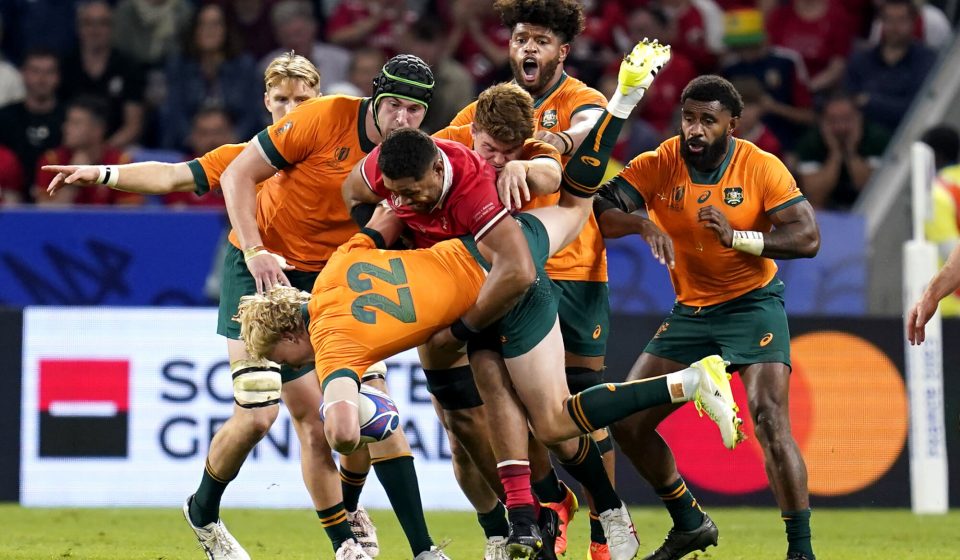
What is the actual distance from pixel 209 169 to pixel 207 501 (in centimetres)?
174

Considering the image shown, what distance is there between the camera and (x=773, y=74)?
49.0ft

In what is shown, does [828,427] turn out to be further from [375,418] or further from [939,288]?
[375,418]

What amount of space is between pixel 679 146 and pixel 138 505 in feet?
17.6

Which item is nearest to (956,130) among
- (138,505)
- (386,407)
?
(138,505)

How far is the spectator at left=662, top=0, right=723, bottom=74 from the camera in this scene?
15297 mm

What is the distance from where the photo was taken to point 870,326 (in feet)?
39.2

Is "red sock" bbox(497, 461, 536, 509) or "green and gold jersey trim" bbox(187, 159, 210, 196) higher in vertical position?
"green and gold jersey trim" bbox(187, 159, 210, 196)

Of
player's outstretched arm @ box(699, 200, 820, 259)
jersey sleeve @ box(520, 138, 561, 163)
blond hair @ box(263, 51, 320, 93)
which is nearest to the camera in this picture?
jersey sleeve @ box(520, 138, 561, 163)

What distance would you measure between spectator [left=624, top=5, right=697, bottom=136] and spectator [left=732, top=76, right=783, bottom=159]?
2.20 ft

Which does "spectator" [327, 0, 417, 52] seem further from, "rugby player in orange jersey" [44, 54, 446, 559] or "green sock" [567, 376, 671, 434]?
"green sock" [567, 376, 671, 434]

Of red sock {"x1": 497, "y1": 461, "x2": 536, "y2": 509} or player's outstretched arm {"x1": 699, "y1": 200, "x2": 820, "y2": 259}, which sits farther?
player's outstretched arm {"x1": 699, "y1": 200, "x2": 820, "y2": 259}

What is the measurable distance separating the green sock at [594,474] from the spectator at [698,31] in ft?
26.2

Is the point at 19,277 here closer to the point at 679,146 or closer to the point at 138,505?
the point at 138,505

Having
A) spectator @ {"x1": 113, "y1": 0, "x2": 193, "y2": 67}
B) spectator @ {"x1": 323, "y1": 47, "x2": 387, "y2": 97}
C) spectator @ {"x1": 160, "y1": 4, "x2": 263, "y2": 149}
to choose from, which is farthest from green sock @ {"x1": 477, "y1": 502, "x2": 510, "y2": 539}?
spectator @ {"x1": 113, "y1": 0, "x2": 193, "y2": 67}
